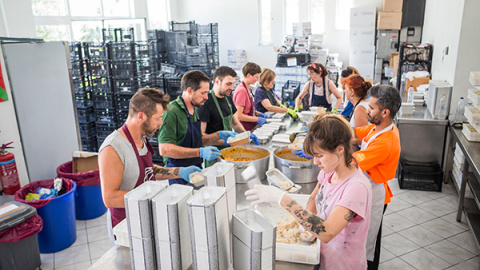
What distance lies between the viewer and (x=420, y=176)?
15.9 ft

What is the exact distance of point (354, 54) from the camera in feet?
32.0

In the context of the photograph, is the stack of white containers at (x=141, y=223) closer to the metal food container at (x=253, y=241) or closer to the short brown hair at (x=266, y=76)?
the metal food container at (x=253, y=241)

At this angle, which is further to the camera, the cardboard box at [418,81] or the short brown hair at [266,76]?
the cardboard box at [418,81]

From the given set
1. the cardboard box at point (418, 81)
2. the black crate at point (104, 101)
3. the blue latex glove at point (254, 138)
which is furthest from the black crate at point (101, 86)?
the cardboard box at point (418, 81)

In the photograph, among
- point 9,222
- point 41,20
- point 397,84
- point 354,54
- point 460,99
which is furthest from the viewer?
point 354,54

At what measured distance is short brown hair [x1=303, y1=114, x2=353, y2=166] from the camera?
5.24 ft

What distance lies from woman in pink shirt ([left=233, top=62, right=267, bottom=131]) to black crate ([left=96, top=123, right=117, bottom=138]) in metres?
2.34

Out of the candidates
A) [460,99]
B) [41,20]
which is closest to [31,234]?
[460,99]

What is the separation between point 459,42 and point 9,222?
5476 millimetres

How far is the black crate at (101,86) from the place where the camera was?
5.63m

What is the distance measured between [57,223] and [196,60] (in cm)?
488

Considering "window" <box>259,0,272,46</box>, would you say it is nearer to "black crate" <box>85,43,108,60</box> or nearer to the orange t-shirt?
"black crate" <box>85,43,108,60</box>

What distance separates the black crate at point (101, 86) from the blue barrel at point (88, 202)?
190cm

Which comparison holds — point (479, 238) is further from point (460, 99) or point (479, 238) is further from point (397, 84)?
point (397, 84)
